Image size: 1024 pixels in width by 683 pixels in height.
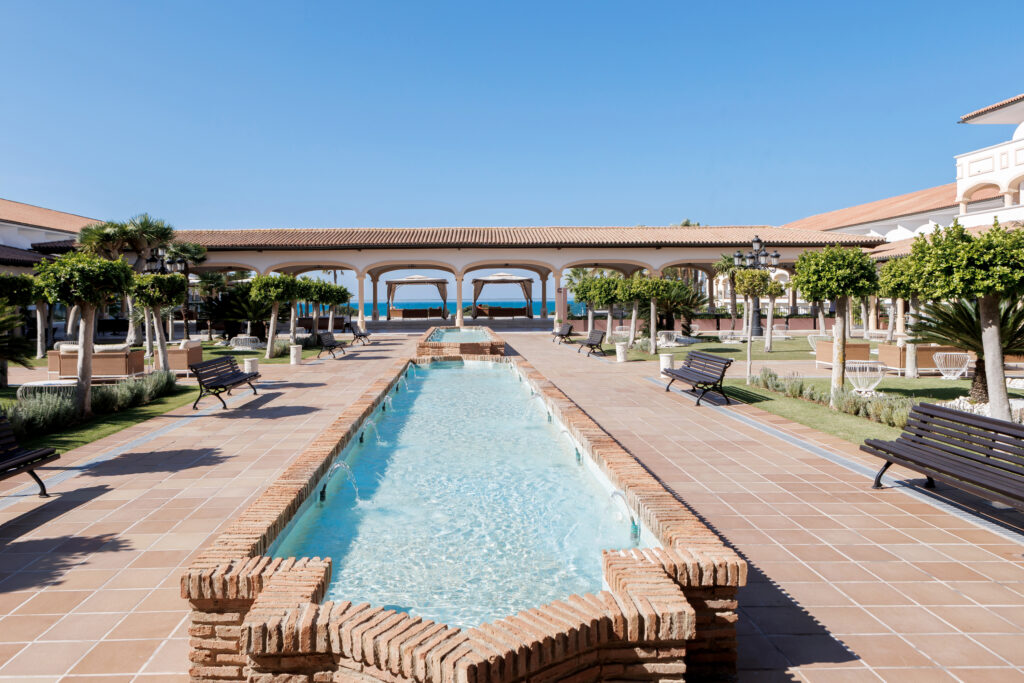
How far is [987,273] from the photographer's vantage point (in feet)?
19.9

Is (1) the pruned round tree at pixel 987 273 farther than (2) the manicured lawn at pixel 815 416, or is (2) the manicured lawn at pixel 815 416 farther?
(2) the manicured lawn at pixel 815 416

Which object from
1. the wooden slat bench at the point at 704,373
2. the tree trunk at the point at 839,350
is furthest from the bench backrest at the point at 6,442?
the tree trunk at the point at 839,350

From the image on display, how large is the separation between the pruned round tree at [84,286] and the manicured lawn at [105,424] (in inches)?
16.7

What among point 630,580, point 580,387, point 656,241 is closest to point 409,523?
point 630,580

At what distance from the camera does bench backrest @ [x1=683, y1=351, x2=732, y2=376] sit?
894 centimetres

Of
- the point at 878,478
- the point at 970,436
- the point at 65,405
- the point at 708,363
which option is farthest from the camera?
the point at 708,363

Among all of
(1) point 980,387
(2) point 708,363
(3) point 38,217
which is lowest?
(1) point 980,387

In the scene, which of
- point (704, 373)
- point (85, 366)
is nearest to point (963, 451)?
point (704, 373)

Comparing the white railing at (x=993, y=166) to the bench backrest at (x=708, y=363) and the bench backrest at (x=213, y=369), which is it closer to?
the bench backrest at (x=708, y=363)

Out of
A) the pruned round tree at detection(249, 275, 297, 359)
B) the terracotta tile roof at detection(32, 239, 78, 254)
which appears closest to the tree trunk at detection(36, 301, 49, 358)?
the pruned round tree at detection(249, 275, 297, 359)

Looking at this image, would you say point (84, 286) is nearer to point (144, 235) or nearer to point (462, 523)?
point (462, 523)

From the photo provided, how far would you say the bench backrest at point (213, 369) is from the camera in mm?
8812

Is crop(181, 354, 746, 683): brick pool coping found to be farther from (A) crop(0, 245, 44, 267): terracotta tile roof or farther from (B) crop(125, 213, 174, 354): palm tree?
(A) crop(0, 245, 44, 267): terracotta tile roof

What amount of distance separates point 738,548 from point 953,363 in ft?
35.0
